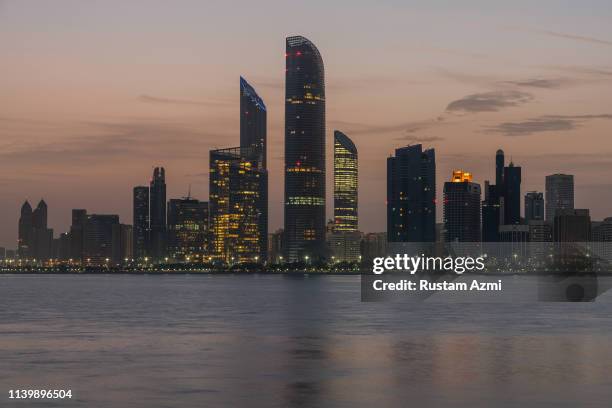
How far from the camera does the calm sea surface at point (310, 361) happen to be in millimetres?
43062

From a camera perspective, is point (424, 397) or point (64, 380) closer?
point (424, 397)

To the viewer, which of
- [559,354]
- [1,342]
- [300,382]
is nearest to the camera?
[300,382]

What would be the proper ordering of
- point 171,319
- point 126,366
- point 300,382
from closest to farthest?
point 300,382
point 126,366
point 171,319

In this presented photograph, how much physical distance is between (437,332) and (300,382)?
1379 inches

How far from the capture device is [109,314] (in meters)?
110

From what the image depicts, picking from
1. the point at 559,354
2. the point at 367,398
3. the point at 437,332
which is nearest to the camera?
the point at 367,398

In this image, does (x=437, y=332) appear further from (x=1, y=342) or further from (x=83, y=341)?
(x=1, y=342)

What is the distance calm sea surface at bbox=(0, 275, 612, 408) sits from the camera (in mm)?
43062

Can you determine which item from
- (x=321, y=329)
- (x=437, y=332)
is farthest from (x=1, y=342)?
(x=437, y=332)

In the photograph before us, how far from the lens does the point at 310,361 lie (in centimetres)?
5769

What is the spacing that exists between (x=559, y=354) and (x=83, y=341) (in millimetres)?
31699

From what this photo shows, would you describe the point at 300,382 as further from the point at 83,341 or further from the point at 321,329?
the point at 321,329

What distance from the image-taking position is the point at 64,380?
4803 centimetres

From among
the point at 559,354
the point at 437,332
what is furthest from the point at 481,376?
the point at 437,332
